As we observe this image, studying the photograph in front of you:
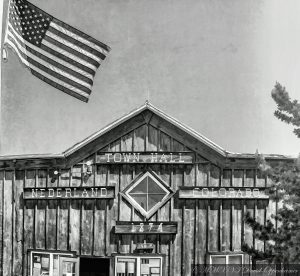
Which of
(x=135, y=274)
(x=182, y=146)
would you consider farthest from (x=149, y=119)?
(x=135, y=274)

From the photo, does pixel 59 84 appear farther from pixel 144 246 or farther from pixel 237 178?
pixel 237 178

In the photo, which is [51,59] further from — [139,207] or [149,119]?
[139,207]

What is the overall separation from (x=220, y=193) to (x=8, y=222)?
4.84m

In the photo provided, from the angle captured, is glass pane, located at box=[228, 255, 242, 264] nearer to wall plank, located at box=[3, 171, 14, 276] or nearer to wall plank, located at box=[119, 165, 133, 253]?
wall plank, located at box=[119, 165, 133, 253]

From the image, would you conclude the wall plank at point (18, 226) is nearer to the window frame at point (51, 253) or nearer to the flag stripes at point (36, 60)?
the window frame at point (51, 253)

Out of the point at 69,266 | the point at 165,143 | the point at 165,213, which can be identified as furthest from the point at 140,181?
the point at 69,266

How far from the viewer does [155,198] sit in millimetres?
14797

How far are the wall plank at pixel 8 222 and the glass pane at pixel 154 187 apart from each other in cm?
317

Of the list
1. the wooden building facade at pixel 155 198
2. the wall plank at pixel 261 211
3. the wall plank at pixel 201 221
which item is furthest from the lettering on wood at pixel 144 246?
the wall plank at pixel 261 211

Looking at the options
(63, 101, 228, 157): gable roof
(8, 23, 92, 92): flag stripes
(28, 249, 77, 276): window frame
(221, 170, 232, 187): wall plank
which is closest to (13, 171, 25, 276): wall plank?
(28, 249, 77, 276): window frame

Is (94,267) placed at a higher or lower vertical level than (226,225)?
lower

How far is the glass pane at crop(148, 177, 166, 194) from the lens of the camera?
48.5ft

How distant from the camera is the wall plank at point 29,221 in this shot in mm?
15336

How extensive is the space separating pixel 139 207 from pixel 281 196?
11.5 ft
